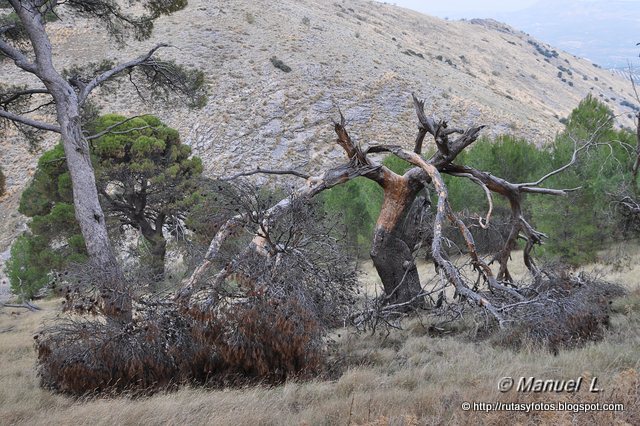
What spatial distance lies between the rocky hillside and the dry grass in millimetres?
20489

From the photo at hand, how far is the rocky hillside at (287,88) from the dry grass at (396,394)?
2049cm

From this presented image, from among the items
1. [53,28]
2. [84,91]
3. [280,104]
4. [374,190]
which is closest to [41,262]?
[84,91]

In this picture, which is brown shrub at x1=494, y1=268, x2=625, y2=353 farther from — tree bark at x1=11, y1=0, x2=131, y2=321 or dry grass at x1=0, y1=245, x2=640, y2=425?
tree bark at x1=11, y1=0, x2=131, y2=321

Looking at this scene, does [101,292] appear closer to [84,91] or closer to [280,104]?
[84,91]

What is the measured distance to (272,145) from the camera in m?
30.4

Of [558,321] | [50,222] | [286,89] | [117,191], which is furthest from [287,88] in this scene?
[558,321]

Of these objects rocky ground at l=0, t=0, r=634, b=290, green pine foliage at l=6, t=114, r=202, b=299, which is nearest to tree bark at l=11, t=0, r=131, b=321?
green pine foliage at l=6, t=114, r=202, b=299

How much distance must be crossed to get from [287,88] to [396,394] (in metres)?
31.6

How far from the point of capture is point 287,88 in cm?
3428

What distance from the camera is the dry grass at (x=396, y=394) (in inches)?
146

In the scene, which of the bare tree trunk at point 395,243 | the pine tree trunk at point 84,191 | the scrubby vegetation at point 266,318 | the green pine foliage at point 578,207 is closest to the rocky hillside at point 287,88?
the green pine foliage at point 578,207

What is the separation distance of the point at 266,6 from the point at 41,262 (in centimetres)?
3557

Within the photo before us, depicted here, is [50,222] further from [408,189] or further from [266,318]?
[266,318]

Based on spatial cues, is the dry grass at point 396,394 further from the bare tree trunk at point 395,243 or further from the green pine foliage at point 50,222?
the green pine foliage at point 50,222
